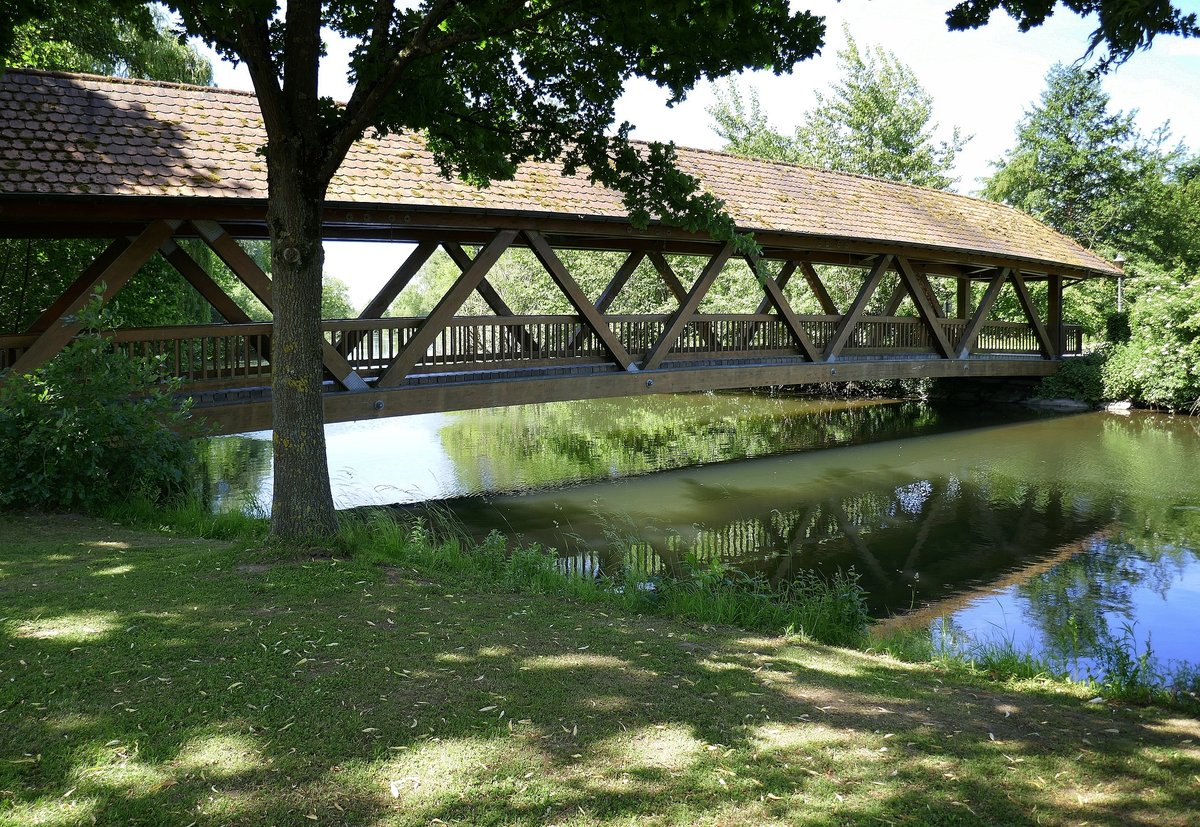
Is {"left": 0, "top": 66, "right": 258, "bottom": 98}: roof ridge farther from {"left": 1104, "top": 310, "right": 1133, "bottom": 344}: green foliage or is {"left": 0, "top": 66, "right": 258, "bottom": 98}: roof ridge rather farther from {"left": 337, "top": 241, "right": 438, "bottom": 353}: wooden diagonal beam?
{"left": 1104, "top": 310, "right": 1133, "bottom": 344}: green foliage

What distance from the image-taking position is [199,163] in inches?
360

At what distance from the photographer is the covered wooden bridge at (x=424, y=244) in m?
8.65

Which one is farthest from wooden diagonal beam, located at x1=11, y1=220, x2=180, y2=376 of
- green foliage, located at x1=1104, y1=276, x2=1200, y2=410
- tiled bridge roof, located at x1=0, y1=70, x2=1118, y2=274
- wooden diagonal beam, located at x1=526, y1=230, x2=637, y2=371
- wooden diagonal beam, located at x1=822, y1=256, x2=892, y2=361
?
green foliage, located at x1=1104, y1=276, x2=1200, y2=410

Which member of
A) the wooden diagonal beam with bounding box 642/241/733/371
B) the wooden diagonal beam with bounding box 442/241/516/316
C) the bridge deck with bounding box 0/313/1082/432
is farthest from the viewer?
the wooden diagonal beam with bounding box 642/241/733/371

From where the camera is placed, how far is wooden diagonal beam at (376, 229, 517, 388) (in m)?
10.5

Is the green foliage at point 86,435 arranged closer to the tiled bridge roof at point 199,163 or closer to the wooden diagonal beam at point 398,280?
the tiled bridge roof at point 199,163

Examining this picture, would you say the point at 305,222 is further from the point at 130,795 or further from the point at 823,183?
the point at 823,183

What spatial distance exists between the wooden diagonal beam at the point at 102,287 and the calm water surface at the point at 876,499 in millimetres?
2323

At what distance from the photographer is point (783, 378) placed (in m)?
15.1

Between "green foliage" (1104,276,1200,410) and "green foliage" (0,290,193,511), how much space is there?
19450mm

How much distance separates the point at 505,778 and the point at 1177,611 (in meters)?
5.94

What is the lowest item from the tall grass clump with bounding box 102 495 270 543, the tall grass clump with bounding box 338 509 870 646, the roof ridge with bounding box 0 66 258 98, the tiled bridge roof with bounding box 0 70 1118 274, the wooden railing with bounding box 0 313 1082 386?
the tall grass clump with bounding box 338 509 870 646

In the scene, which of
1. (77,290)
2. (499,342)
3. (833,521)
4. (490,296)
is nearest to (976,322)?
(833,521)

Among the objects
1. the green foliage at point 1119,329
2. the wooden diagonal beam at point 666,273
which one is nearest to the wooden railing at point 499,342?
the wooden diagonal beam at point 666,273
